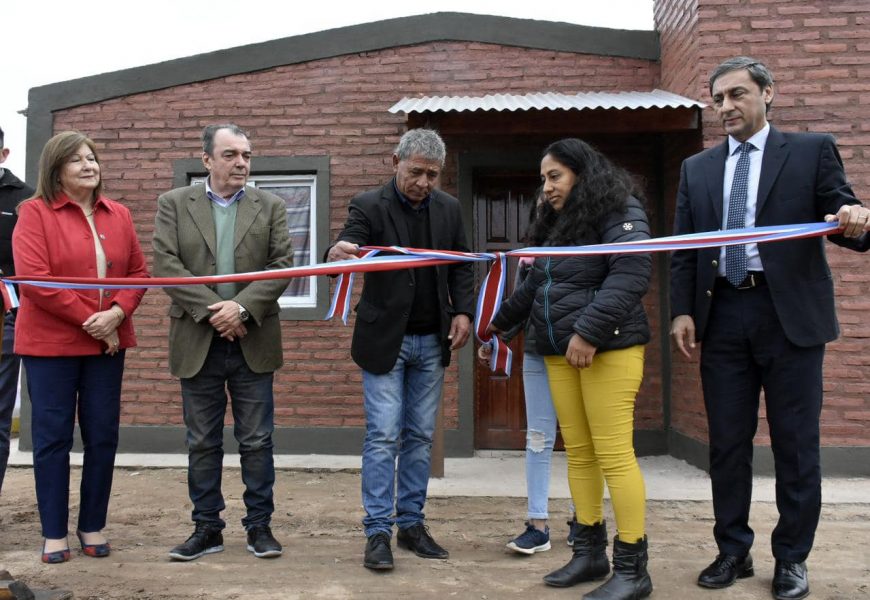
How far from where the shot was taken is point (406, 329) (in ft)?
12.5

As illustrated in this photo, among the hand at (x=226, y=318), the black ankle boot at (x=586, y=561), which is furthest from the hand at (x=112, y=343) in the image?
the black ankle boot at (x=586, y=561)

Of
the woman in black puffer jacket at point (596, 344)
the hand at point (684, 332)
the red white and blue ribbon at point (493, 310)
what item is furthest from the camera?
Answer: the red white and blue ribbon at point (493, 310)

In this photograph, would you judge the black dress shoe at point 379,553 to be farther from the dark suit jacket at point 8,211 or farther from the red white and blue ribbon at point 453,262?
the dark suit jacket at point 8,211

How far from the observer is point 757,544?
4012 mm

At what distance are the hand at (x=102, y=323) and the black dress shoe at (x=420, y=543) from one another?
179cm

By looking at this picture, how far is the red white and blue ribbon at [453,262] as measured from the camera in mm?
3135

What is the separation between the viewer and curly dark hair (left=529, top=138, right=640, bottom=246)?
3.22 metres

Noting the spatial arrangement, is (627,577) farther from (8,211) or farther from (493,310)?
(8,211)

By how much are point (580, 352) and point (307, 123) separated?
473 cm

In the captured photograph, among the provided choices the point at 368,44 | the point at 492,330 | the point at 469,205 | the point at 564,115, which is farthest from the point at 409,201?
the point at 368,44

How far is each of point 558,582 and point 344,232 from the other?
6.47 ft

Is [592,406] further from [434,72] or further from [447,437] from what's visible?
[434,72]

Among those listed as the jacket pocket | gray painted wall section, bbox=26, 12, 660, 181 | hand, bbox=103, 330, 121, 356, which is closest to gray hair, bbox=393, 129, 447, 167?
the jacket pocket

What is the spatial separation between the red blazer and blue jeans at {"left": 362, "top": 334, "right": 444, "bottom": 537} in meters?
1.39
